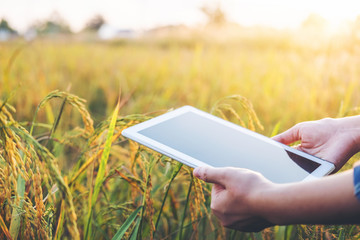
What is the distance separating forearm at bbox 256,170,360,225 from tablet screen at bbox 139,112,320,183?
0.25m

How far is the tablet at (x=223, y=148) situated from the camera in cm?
96

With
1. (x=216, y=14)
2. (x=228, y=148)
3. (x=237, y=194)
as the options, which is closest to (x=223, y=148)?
(x=228, y=148)

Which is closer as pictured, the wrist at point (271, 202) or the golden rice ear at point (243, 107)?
the wrist at point (271, 202)

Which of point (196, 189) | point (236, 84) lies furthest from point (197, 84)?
point (196, 189)

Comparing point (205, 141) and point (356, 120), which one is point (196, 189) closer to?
point (205, 141)

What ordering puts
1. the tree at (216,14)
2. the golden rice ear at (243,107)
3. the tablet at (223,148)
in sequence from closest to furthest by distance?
the tablet at (223,148) → the golden rice ear at (243,107) → the tree at (216,14)

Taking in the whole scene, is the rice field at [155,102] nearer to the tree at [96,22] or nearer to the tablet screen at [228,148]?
the tablet screen at [228,148]

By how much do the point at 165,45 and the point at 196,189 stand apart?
33.9 ft

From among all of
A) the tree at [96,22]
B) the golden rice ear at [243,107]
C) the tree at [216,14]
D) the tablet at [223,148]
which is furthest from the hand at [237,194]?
the tree at [96,22]

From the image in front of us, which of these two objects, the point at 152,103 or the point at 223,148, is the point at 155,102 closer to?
the point at 152,103

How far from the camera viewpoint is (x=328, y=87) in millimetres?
2936

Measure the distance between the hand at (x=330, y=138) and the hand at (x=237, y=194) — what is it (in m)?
0.44

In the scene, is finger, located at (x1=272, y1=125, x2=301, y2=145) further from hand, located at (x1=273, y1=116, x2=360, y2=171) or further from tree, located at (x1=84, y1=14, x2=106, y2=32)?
tree, located at (x1=84, y1=14, x2=106, y2=32)

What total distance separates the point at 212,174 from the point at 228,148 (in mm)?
244
